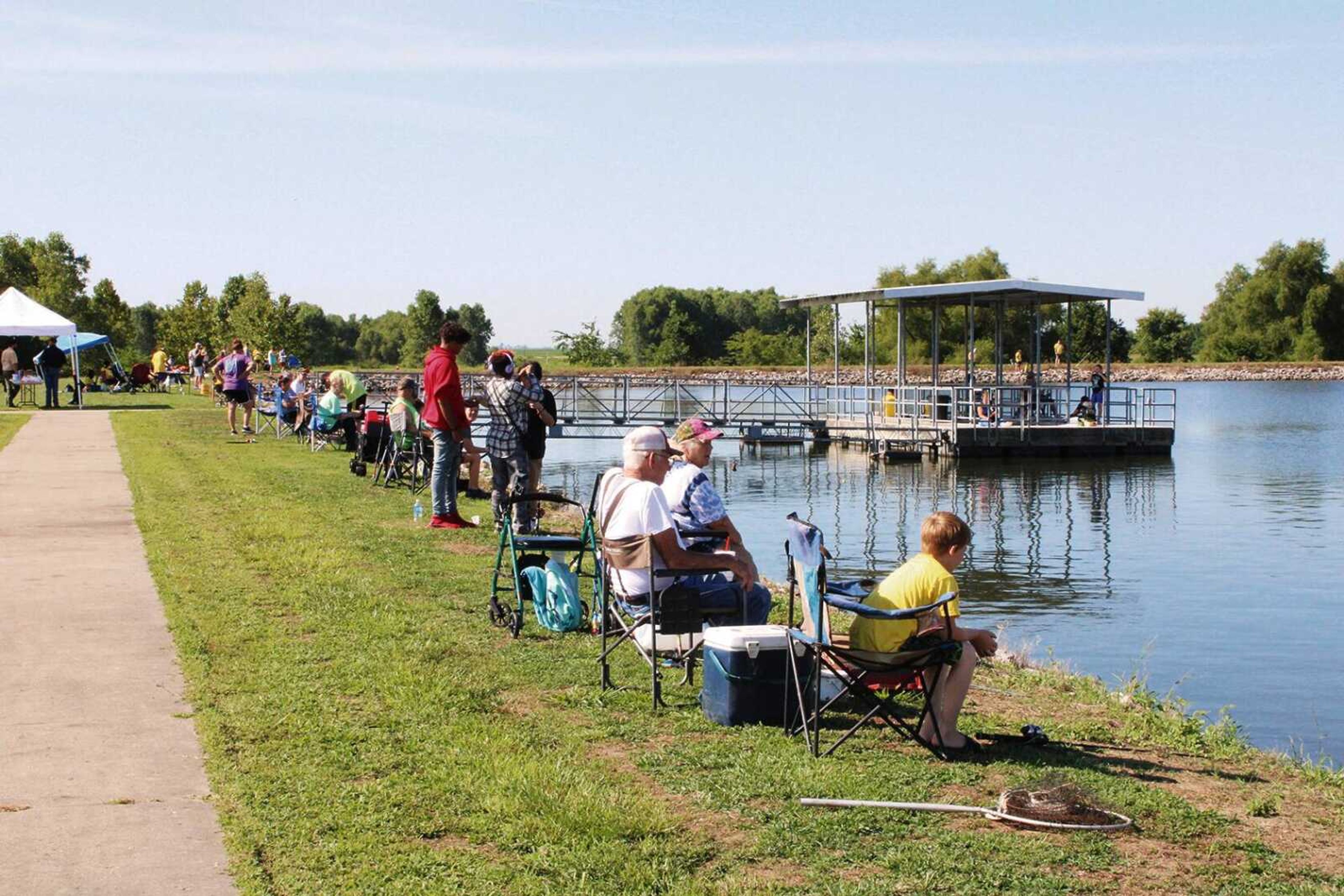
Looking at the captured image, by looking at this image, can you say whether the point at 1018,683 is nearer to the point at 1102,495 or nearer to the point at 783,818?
the point at 783,818

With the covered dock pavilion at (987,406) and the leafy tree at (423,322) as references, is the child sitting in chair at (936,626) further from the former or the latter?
the leafy tree at (423,322)

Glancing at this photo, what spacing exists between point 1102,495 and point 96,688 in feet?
74.6

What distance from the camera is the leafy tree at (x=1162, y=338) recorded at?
123875mm

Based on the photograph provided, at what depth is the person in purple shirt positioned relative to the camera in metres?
24.7

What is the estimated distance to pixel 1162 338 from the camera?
125 metres

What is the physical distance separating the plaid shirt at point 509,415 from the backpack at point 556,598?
445cm

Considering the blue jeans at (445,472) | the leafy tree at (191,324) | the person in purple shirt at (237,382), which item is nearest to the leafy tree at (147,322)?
the leafy tree at (191,324)

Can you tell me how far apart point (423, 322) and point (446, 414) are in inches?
4248

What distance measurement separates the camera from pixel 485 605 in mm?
9242

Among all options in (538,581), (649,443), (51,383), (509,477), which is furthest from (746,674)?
(51,383)

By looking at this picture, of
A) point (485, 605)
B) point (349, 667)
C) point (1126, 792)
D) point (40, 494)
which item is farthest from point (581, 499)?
point (1126, 792)

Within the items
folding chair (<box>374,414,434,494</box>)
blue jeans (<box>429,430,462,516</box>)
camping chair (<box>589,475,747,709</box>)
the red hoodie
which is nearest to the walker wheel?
camping chair (<box>589,475,747,709</box>)

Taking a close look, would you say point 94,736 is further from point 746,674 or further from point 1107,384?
point 1107,384

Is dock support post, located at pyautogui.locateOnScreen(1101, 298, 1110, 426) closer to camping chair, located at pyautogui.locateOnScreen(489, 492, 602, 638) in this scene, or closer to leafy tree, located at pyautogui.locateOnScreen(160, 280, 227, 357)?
camping chair, located at pyautogui.locateOnScreen(489, 492, 602, 638)
